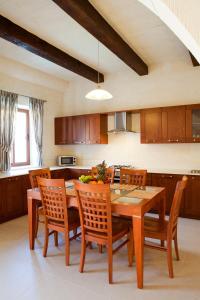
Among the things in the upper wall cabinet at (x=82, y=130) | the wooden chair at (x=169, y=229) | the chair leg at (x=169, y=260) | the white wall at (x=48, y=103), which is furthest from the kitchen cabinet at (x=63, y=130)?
the chair leg at (x=169, y=260)

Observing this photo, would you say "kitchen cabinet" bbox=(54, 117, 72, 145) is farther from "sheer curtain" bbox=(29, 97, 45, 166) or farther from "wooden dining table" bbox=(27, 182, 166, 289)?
"wooden dining table" bbox=(27, 182, 166, 289)

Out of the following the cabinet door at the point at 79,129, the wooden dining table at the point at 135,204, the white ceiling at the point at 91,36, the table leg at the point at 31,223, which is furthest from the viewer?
the cabinet door at the point at 79,129

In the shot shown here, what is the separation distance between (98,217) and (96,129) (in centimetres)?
311

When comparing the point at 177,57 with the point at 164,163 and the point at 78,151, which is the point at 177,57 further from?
the point at 78,151

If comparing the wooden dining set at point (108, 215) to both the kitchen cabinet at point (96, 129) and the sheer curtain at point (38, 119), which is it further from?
the sheer curtain at point (38, 119)

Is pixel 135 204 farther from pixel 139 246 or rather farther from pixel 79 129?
pixel 79 129

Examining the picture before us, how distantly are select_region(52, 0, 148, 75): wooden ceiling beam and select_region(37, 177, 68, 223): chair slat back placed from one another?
196cm

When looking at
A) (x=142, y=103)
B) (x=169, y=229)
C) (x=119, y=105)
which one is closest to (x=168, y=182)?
(x=142, y=103)

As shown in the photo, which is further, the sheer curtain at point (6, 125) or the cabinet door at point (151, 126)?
the cabinet door at point (151, 126)

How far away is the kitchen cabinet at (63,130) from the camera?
5594 millimetres

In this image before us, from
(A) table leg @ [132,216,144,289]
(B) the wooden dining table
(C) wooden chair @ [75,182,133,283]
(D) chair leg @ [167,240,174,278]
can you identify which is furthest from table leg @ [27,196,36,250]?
(D) chair leg @ [167,240,174,278]

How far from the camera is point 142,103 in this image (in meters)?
5.00

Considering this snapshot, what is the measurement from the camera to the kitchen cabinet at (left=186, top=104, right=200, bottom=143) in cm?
Answer: 415

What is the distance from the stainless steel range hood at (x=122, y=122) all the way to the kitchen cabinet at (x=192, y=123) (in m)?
1.23
